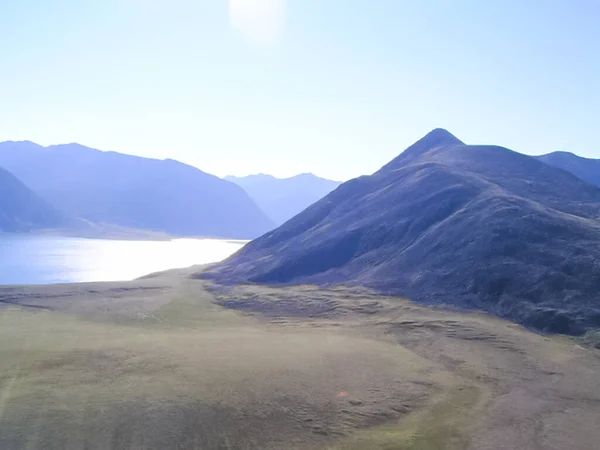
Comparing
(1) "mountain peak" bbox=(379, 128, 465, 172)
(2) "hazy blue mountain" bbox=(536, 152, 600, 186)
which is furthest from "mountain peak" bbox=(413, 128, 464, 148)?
(2) "hazy blue mountain" bbox=(536, 152, 600, 186)

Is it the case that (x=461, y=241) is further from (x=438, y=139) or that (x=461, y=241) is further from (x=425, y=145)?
(x=438, y=139)

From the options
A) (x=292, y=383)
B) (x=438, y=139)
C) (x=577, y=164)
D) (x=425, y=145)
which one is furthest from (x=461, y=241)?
(x=577, y=164)

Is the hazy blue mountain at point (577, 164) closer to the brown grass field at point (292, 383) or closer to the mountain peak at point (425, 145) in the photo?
the mountain peak at point (425, 145)

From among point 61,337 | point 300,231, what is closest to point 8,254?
point 300,231

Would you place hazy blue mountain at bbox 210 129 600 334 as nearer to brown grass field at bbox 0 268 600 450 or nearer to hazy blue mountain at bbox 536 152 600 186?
brown grass field at bbox 0 268 600 450

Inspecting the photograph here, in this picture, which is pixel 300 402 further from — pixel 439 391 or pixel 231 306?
pixel 231 306
